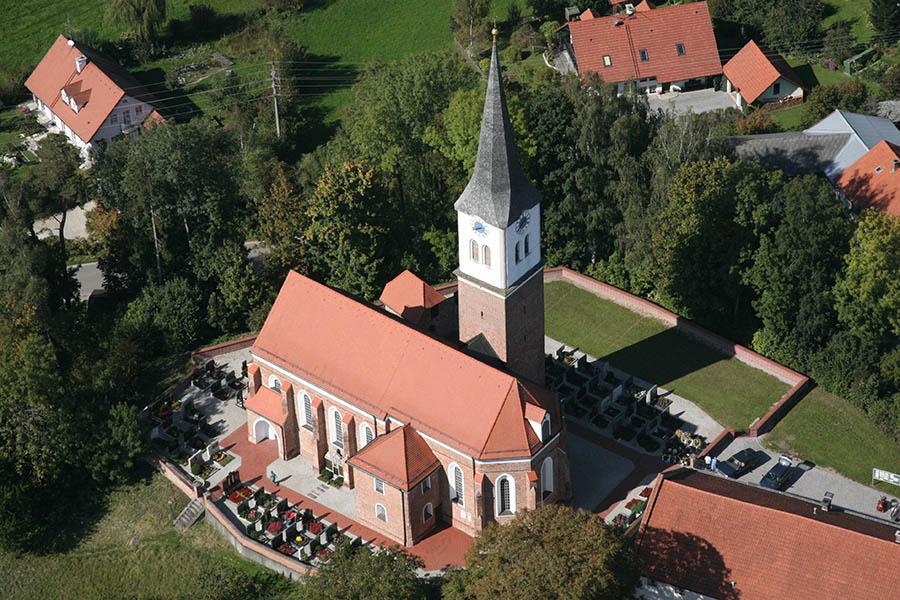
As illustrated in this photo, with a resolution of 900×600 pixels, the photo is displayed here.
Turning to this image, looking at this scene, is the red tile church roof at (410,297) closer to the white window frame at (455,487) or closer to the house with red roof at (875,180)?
the white window frame at (455,487)

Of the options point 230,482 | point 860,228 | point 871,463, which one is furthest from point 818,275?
point 230,482

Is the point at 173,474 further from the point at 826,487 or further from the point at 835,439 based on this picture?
the point at 835,439

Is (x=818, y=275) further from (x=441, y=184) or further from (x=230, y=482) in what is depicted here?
(x=230, y=482)

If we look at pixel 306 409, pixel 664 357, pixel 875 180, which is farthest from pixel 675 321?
pixel 306 409

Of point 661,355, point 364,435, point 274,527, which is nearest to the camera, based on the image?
point 274,527

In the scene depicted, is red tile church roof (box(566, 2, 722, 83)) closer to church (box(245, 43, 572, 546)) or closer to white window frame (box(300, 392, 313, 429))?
church (box(245, 43, 572, 546))

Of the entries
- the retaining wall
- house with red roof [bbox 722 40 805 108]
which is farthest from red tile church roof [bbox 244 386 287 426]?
house with red roof [bbox 722 40 805 108]
